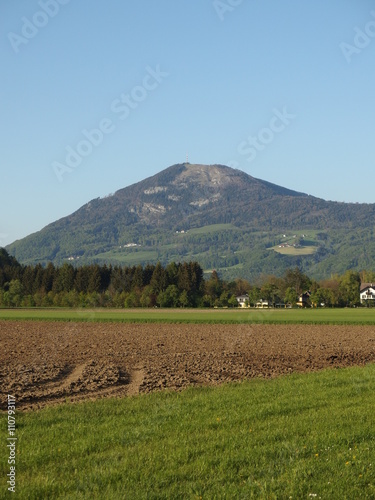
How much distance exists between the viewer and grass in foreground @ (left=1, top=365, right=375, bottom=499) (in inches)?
371

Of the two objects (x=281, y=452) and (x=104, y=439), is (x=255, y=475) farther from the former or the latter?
(x=104, y=439)

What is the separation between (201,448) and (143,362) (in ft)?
51.9

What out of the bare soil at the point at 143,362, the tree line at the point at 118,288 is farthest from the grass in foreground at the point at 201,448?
the tree line at the point at 118,288

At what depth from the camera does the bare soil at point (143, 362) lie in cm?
1955

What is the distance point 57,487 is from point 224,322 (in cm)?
6097

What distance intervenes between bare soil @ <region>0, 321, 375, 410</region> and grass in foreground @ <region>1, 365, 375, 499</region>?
296 centimetres

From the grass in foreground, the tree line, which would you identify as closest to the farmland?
the grass in foreground

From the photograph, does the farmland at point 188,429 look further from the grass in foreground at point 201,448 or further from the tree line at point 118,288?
the tree line at point 118,288

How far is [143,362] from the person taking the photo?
26.9 meters

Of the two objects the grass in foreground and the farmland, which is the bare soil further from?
the grass in foreground

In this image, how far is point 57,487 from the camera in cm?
938

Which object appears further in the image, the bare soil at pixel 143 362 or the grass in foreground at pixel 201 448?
the bare soil at pixel 143 362

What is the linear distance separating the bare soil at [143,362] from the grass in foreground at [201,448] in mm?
2957

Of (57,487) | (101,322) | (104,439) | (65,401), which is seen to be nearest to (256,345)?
(65,401)
